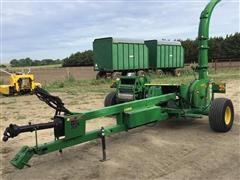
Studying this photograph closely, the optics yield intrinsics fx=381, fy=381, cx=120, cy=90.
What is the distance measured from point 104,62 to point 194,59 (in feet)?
105

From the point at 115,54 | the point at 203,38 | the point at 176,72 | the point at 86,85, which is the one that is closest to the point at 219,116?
the point at 203,38

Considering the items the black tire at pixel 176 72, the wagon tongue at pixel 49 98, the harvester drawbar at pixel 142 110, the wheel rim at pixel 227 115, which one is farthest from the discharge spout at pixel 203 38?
the black tire at pixel 176 72

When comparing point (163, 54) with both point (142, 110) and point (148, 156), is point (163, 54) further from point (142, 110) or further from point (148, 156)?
point (148, 156)

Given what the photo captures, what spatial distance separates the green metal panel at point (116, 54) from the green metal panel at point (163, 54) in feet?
6.97

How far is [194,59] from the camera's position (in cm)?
5656

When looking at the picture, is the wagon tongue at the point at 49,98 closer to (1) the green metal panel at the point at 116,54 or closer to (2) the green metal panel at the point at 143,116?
(2) the green metal panel at the point at 143,116

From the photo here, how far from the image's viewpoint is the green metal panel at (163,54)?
30891mm

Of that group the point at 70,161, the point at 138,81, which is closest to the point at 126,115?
the point at 70,161

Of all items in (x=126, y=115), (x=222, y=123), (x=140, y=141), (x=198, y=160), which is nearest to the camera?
(x=198, y=160)

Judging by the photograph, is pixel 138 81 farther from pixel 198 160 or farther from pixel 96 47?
pixel 96 47

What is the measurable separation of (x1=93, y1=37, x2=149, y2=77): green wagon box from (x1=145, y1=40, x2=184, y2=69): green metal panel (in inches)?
83.6

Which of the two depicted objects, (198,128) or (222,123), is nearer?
(222,123)

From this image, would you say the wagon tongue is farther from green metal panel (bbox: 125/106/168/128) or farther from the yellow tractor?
the yellow tractor

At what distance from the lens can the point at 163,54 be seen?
103ft
